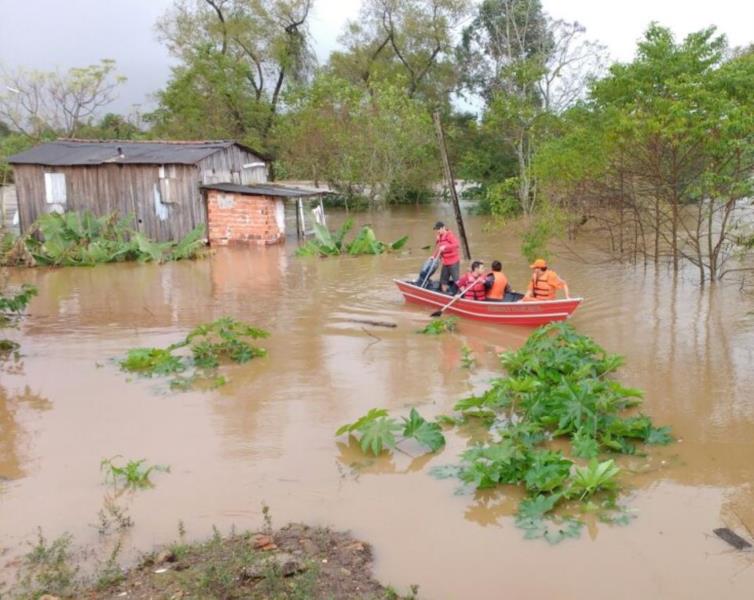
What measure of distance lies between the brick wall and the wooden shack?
42 cm

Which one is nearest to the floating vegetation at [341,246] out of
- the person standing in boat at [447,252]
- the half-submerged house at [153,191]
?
the half-submerged house at [153,191]

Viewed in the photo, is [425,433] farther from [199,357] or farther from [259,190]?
[259,190]

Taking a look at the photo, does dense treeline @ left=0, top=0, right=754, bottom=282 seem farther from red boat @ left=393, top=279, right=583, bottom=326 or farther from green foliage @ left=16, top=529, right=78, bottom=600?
green foliage @ left=16, top=529, right=78, bottom=600

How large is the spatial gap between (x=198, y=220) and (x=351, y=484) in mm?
18915

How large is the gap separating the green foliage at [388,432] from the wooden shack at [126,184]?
1786cm

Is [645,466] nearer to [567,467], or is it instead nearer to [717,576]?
[567,467]

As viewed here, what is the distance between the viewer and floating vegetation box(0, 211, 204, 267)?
71.4 ft

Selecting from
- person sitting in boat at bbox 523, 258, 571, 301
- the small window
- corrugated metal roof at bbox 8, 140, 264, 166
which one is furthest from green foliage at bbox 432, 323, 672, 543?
the small window

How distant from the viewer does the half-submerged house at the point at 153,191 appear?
24.4 meters

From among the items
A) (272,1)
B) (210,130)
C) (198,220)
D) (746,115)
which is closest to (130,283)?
(198,220)

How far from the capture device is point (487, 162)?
122ft

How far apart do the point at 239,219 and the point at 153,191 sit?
2.87 metres

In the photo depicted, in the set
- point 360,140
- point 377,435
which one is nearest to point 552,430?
point 377,435

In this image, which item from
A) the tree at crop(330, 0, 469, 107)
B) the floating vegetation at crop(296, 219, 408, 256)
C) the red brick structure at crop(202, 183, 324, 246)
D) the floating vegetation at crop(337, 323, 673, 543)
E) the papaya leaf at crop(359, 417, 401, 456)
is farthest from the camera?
the tree at crop(330, 0, 469, 107)
